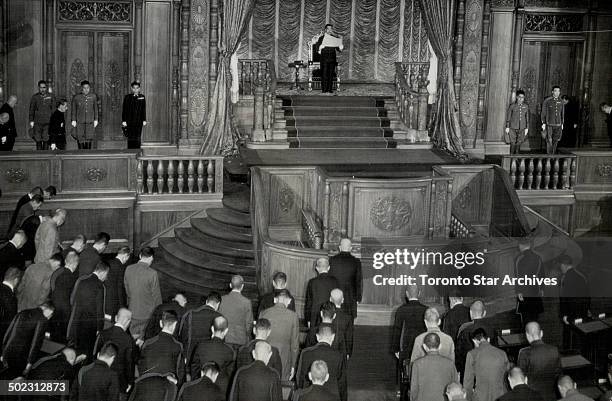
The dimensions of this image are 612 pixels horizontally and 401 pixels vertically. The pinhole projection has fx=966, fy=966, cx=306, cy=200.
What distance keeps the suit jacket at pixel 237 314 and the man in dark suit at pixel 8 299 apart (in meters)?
2.01

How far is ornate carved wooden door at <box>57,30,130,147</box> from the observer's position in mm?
17297

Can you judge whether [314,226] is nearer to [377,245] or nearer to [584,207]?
[377,245]

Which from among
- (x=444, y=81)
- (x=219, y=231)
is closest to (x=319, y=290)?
(x=219, y=231)

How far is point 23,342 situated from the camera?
8.58 meters

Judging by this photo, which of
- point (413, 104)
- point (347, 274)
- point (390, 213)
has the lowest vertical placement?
point (347, 274)

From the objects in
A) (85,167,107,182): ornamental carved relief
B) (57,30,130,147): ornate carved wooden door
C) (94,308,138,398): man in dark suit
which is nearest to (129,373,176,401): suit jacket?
(94,308,138,398): man in dark suit

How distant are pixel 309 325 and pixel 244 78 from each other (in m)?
10.5

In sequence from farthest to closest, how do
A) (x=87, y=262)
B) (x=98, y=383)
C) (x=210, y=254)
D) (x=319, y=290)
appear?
(x=210, y=254), (x=87, y=262), (x=319, y=290), (x=98, y=383)

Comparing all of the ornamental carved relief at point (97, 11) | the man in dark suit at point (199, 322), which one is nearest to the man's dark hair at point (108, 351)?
the man in dark suit at point (199, 322)

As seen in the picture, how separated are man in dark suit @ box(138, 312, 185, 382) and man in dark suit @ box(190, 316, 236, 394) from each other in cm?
18

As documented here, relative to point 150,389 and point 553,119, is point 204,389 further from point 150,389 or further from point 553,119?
point 553,119

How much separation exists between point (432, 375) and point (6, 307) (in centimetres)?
415

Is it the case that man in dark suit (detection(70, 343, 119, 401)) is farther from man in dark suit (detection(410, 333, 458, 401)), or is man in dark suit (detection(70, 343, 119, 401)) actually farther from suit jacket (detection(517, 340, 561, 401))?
suit jacket (detection(517, 340, 561, 401))

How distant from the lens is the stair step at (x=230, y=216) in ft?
44.6
